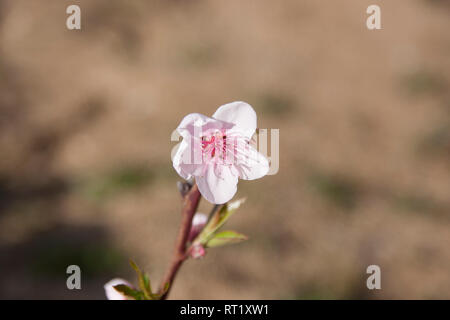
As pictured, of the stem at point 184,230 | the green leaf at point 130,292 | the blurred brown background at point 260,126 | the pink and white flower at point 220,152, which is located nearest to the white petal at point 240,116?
the pink and white flower at point 220,152

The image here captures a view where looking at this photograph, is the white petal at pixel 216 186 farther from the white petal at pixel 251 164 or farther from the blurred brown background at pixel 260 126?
the blurred brown background at pixel 260 126

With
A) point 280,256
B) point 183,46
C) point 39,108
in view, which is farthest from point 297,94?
point 39,108

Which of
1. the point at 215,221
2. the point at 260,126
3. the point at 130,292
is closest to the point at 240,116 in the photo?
the point at 215,221

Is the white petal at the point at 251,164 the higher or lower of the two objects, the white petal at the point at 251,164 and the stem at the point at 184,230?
the higher

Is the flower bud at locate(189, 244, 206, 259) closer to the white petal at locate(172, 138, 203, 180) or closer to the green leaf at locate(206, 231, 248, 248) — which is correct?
the green leaf at locate(206, 231, 248, 248)

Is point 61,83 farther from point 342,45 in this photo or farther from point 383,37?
point 383,37

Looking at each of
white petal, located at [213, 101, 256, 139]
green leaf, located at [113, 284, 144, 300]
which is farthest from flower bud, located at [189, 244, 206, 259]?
white petal, located at [213, 101, 256, 139]
